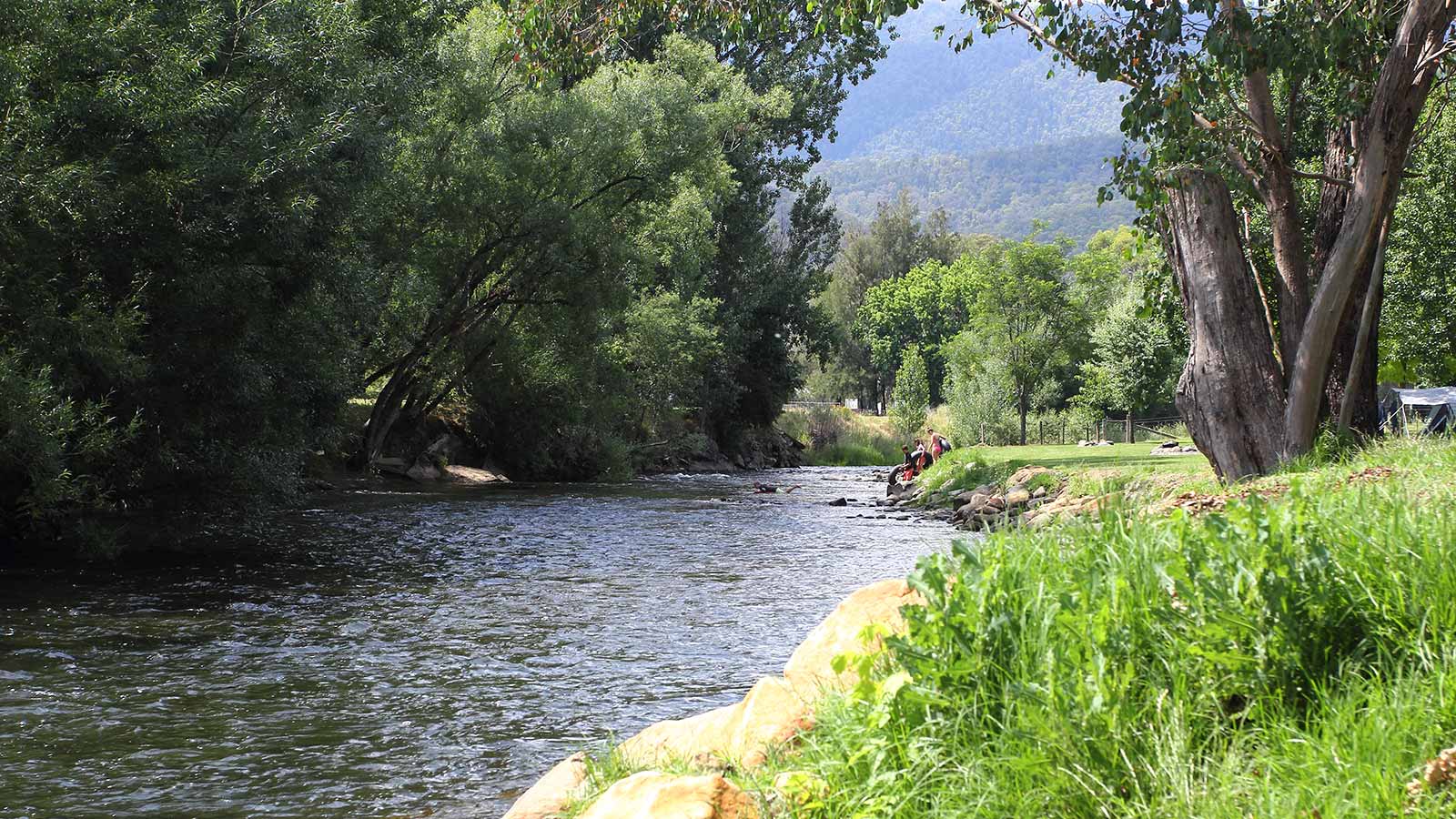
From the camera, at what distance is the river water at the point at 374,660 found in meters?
7.49

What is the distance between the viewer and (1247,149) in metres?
14.3

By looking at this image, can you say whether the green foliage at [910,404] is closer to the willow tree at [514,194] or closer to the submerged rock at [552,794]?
the willow tree at [514,194]

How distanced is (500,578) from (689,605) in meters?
3.52

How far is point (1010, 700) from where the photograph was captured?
4.39 m

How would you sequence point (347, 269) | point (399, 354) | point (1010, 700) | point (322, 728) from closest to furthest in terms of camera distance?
1. point (1010, 700)
2. point (322, 728)
3. point (347, 269)
4. point (399, 354)

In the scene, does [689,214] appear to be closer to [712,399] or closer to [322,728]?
[712,399]

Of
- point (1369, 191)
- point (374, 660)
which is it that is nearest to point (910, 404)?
point (1369, 191)

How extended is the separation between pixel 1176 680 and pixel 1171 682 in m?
0.09

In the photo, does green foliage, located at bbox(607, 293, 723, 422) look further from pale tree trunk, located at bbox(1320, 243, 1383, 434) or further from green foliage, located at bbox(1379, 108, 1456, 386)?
pale tree trunk, located at bbox(1320, 243, 1383, 434)

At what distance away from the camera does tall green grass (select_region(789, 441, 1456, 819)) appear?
3.91 metres

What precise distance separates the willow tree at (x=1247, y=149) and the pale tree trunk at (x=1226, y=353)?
0.05ft

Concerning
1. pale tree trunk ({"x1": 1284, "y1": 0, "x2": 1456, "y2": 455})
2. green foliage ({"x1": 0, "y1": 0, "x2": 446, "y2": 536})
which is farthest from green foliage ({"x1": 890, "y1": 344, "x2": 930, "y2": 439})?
pale tree trunk ({"x1": 1284, "y1": 0, "x2": 1456, "y2": 455})

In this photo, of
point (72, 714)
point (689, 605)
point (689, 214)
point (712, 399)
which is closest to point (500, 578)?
point (689, 605)

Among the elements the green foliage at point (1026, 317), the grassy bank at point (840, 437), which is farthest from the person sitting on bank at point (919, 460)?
the grassy bank at point (840, 437)
